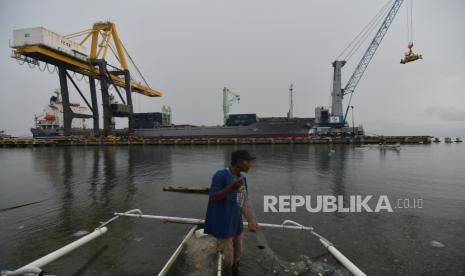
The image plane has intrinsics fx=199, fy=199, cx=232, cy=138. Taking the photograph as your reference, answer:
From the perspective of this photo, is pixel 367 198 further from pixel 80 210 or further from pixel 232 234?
pixel 80 210

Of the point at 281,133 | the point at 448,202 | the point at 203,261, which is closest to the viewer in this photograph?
the point at 203,261

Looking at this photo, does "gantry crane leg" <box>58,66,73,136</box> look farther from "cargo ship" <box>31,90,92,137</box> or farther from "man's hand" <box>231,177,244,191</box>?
"man's hand" <box>231,177,244,191</box>

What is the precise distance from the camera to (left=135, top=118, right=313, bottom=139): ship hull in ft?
155

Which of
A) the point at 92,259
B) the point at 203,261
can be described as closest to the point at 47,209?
the point at 92,259

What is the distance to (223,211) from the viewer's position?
272 cm

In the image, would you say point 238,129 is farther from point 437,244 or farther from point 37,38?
point 437,244

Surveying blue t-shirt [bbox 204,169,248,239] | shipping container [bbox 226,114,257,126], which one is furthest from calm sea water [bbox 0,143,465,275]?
shipping container [bbox 226,114,257,126]

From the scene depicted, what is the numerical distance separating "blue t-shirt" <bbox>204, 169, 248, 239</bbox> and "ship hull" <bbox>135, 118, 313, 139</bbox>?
151 ft

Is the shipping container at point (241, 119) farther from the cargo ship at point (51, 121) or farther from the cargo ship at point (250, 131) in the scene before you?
the cargo ship at point (51, 121)

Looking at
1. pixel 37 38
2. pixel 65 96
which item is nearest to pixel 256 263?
pixel 37 38

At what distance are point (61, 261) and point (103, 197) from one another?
4551 mm

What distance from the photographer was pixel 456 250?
4.17 m

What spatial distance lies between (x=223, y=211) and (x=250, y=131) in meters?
46.6

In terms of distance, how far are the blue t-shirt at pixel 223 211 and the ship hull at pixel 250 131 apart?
151ft
